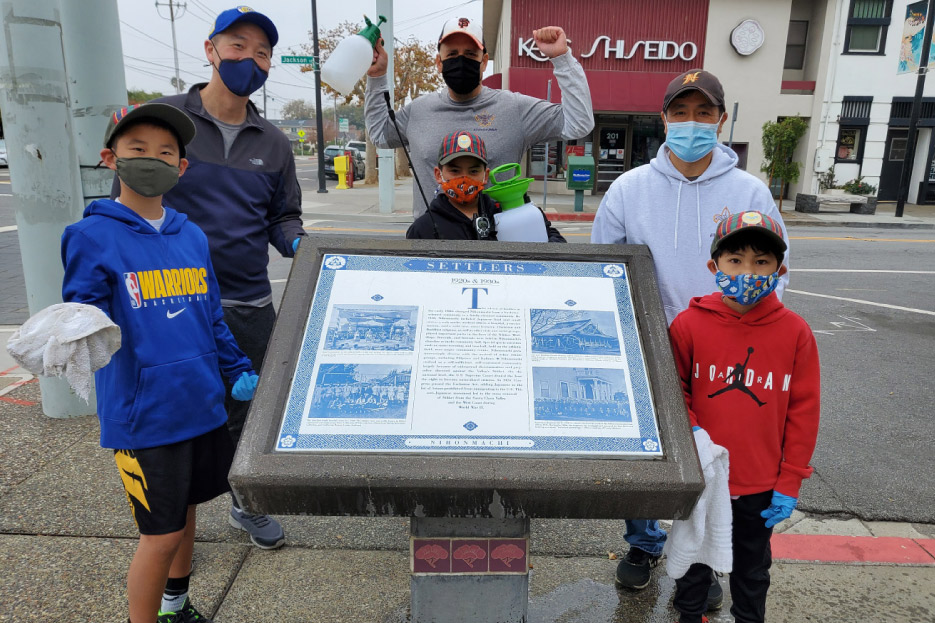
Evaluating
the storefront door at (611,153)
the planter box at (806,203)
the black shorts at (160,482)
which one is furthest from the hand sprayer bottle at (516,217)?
the planter box at (806,203)

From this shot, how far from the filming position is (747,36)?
19922 mm

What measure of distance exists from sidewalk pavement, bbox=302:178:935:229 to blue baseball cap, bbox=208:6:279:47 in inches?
482

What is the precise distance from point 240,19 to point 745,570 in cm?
278

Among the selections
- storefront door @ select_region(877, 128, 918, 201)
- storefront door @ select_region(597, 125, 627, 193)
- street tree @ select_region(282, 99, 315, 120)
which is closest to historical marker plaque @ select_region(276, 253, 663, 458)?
storefront door @ select_region(597, 125, 627, 193)

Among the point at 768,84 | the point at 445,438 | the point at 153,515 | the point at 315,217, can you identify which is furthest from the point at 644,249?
the point at 768,84

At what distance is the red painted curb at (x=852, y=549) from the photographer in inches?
115

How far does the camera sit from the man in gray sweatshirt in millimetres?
2881

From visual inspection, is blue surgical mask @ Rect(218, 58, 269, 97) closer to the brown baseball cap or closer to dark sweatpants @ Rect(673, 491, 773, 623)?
the brown baseball cap

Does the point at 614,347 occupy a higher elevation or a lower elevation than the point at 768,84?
lower

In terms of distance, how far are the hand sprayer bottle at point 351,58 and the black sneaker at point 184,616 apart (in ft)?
6.97

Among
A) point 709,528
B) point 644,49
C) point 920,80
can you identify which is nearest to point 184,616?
point 709,528

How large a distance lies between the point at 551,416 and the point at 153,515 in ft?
4.40

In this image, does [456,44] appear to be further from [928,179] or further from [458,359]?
[928,179]

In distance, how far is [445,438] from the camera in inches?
65.1
